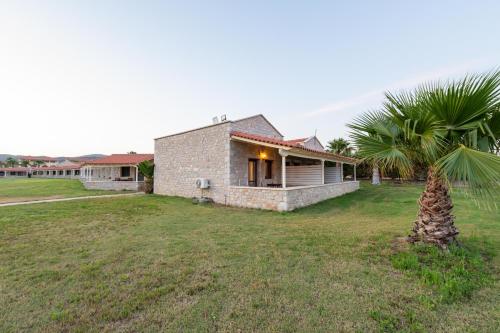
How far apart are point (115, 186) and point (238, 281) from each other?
885 inches

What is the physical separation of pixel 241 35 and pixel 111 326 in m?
15.7

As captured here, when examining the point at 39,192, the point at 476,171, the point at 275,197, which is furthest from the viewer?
the point at 39,192

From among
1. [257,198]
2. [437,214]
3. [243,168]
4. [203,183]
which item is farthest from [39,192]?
[437,214]

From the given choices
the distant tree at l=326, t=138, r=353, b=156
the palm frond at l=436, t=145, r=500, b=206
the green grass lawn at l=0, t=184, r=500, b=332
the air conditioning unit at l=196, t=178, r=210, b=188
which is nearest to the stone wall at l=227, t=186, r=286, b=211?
the air conditioning unit at l=196, t=178, r=210, b=188

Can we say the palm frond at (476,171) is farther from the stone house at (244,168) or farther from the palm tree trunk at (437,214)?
the stone house at (244,168)

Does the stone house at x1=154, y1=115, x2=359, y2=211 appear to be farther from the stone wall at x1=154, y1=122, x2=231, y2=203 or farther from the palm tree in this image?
the palm tree

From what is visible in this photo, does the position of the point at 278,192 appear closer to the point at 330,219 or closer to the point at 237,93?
the point at 330,219

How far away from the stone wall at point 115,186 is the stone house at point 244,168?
576 cm

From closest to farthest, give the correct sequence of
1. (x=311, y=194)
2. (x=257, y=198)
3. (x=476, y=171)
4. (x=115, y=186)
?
(x=476, y=171) → (x=257, y=198) → (x=311, y=194) → (x=115, y=186)

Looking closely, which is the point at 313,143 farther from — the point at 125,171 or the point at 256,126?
the point at 125,171

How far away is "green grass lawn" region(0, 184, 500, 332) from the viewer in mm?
2324

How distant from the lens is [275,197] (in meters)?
9.52

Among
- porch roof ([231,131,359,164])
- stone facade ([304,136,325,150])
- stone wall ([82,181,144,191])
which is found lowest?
stone wall ([82,181,144,191])

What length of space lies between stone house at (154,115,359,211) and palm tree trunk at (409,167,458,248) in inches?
210
